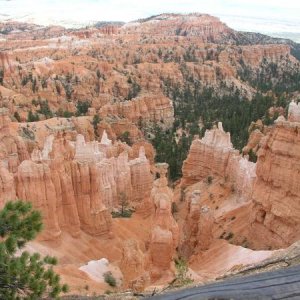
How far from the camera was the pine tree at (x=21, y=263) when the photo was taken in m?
5.89

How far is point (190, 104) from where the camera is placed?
55.6 m

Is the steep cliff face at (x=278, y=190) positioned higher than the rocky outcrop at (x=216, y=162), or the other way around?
the steep cliff face at (x=278, y=190)

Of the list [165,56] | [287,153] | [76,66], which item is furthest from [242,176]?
[165,56]

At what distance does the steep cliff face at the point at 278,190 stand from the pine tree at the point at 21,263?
9047 millimetres

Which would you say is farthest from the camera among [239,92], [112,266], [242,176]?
[239,92]

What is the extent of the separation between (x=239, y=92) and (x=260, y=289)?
6349 cm

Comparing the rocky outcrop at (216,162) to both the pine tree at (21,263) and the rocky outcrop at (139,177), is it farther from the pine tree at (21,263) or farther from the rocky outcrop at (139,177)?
the pine tree at (21,263)

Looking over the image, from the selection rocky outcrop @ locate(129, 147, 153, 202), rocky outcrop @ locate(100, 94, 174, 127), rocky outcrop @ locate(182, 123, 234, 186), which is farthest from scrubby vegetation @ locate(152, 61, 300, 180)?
rocky outcrop @ locate(129, 147, 153, 202)

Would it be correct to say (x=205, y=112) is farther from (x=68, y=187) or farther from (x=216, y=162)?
(x=68, y=187)

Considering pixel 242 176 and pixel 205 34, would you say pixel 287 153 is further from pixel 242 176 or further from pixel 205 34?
pixel 205 34

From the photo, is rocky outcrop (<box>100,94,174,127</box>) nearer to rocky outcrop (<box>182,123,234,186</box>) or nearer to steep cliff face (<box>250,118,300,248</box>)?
rocky outcrop (<box>182,123,234,186</box>)

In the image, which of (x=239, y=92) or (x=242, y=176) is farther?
(x=239, y=92)

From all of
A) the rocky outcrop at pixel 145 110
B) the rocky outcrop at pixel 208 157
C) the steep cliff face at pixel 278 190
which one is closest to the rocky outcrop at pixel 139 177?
the rocky outcrop at pixel 208 157

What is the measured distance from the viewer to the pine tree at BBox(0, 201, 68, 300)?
5887mm
